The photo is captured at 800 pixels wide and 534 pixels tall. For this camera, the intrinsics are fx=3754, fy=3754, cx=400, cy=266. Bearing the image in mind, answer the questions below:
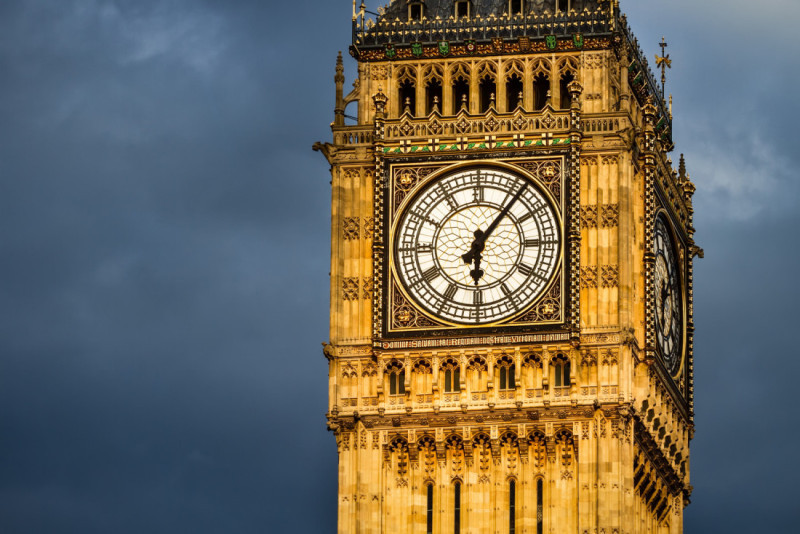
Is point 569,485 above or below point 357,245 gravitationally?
below

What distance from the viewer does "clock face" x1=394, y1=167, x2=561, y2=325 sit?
257 ft

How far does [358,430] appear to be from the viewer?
78.0 metres

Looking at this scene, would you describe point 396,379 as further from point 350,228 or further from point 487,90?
point 487,90

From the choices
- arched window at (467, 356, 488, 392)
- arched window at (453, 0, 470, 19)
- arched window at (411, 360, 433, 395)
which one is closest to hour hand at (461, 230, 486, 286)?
arched window at (467, 356, 488, 392)

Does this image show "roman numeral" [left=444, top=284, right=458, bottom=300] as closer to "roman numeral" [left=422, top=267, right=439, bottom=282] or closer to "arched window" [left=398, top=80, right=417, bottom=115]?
"roman numeral" [left=422, top=267, right=439, bottom=282]

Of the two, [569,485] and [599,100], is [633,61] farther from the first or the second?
[569,485]

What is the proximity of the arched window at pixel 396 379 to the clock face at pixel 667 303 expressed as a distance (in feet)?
18.7

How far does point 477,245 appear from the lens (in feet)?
258

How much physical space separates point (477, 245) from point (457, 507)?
558 centimetres

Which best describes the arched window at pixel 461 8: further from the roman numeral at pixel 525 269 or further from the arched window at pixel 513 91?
the roman numeral at pixel 525 269

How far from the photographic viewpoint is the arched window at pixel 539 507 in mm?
76938

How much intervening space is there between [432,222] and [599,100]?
174 inches

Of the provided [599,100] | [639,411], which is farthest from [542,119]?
[639,411]

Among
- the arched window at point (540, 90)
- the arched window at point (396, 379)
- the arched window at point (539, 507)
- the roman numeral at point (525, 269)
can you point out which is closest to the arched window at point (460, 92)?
the arched window at point (540, 90)
